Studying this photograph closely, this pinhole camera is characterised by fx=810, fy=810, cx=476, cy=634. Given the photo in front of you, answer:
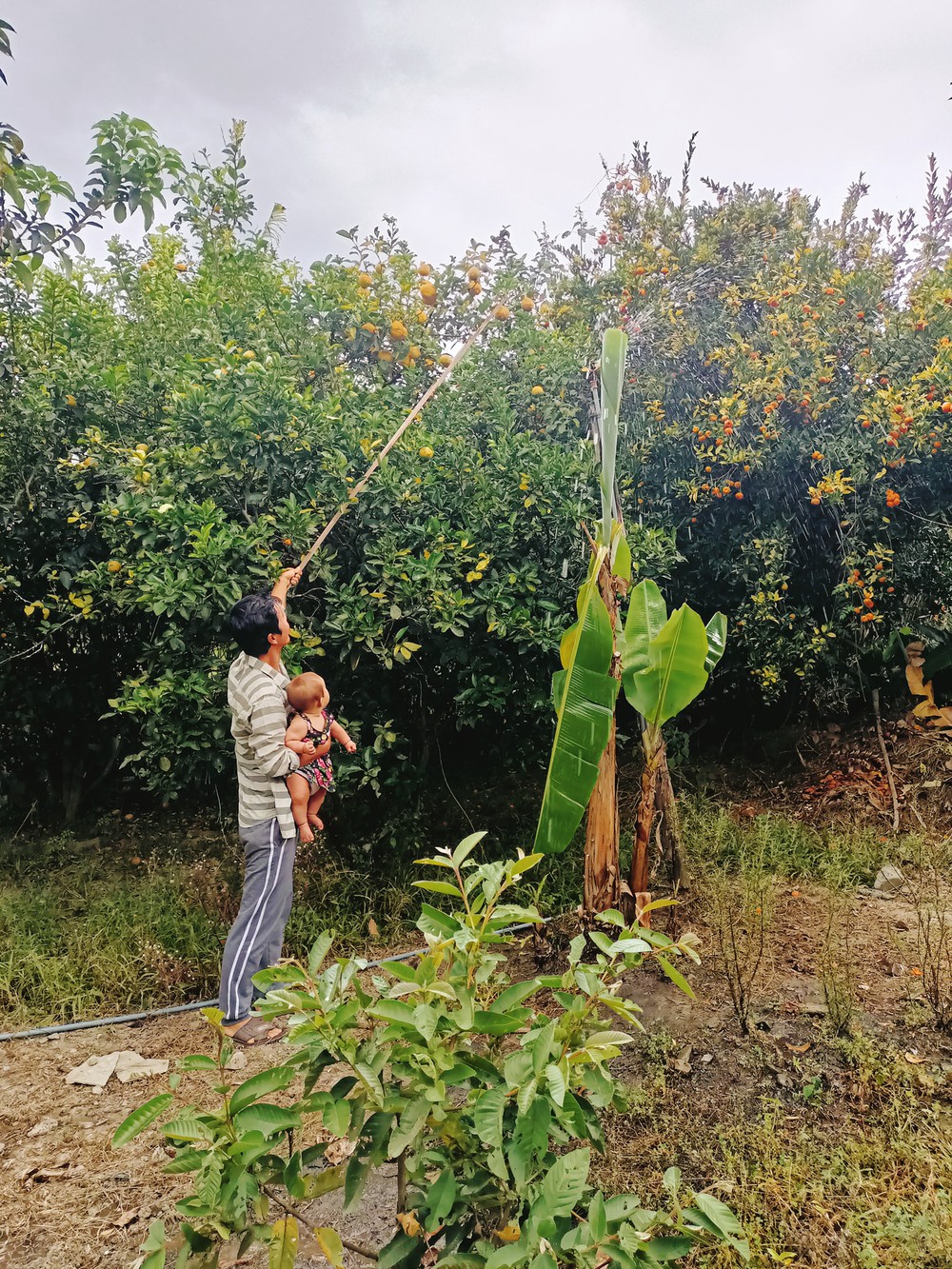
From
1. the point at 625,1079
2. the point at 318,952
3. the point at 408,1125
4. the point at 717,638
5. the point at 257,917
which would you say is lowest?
the point at 625,1079

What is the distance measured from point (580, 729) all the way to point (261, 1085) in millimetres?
1903

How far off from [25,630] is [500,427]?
3706mm

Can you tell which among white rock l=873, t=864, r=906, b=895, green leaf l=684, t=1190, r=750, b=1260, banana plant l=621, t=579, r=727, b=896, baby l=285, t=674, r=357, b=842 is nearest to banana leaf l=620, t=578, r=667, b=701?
banana plant l=621, t=579, r=727, b=896

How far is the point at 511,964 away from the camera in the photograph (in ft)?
12.9

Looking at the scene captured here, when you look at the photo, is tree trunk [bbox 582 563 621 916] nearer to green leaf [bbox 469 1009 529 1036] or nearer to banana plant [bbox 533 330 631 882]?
banana plant [bbox 533 330 631 882]

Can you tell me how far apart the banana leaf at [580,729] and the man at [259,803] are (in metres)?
1.08

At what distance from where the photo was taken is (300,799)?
3.52 metres

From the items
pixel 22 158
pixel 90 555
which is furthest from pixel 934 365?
pixel 90 555

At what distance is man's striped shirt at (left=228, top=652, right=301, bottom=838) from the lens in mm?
3348

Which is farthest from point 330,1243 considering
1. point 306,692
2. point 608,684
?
point 306,692

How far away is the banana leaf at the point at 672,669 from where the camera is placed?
339 centimetres

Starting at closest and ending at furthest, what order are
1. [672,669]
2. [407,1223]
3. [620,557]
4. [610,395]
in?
[407,1223] → [672,669] → [610,395] → [620,557]

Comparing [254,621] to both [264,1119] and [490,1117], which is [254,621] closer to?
[264,1119]

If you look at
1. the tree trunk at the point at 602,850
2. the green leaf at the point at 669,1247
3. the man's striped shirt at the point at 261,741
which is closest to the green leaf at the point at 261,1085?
the green leaf at the point at 669,1247
